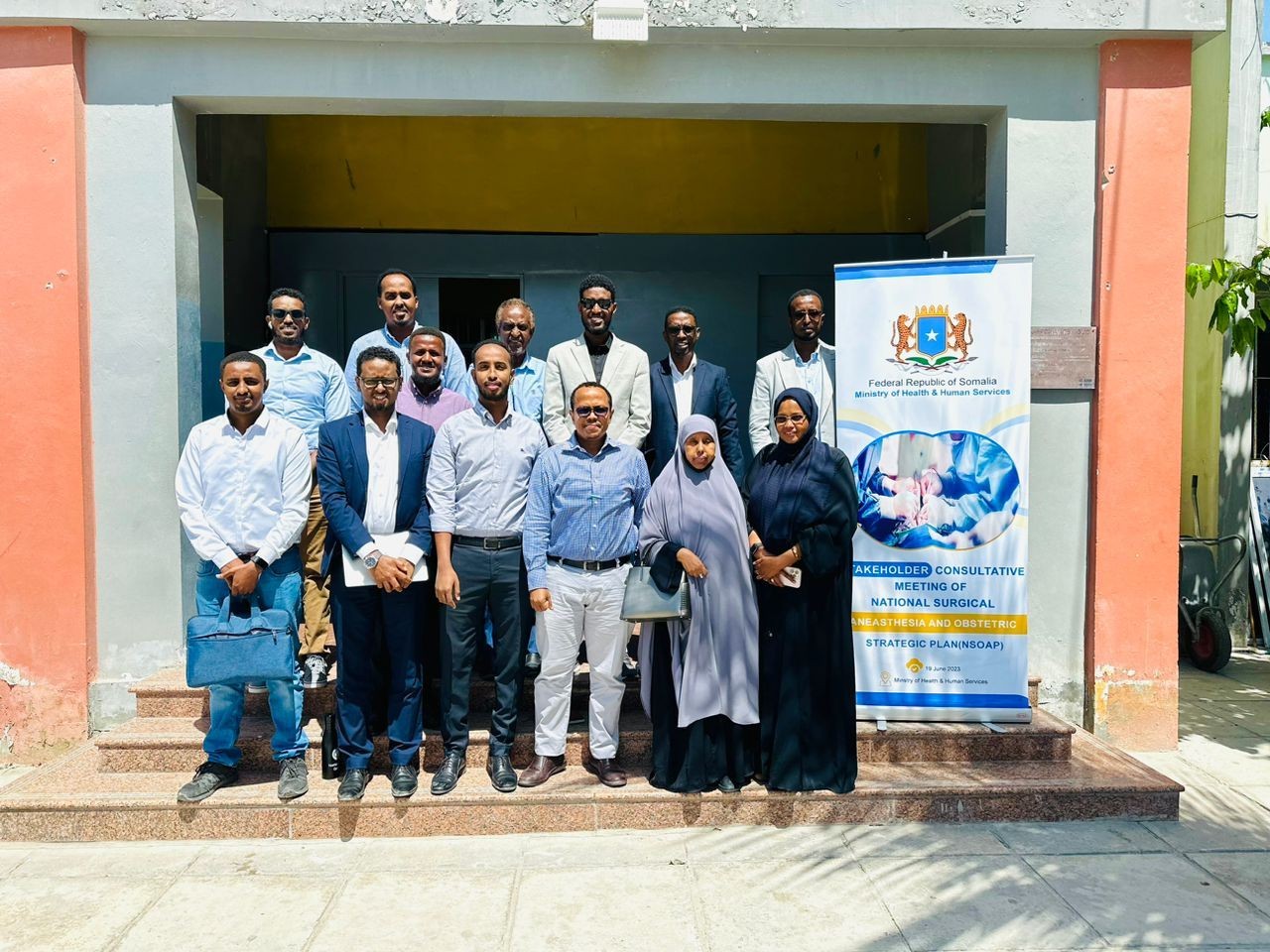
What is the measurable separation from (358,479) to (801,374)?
7.99 ft

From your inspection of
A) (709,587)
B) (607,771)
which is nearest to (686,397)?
(709,587)

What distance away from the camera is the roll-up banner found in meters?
4.90

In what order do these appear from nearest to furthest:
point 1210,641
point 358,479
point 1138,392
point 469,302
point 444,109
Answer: point 358,479, point 1138,392, point 444,109, point 1210,641, point 469,302

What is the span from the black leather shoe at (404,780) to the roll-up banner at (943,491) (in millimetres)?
2227

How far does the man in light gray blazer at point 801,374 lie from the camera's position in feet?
17.1

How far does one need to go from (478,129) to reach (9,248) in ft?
14.4

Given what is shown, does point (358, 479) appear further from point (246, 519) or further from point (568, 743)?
point (568, 743)

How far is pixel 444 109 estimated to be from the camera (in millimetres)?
5496

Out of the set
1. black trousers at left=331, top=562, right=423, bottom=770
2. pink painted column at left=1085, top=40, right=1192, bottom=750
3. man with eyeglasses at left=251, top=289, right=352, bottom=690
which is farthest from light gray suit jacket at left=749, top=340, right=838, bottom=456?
man with eyeglasses at left=251, top=289, right=352, bottom=690

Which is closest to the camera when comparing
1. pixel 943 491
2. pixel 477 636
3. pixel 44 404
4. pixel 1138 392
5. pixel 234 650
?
pixel 234 650

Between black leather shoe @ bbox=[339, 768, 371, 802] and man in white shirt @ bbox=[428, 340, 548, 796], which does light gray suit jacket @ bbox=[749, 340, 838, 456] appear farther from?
black leather shoe @ bbox=[339, 768, 371, 802]

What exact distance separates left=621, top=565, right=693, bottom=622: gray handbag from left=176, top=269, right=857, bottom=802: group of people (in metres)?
0.05

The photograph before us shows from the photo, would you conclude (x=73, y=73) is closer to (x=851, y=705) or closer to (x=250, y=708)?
(x=250, y=708)

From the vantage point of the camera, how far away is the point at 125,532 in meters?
5.31
